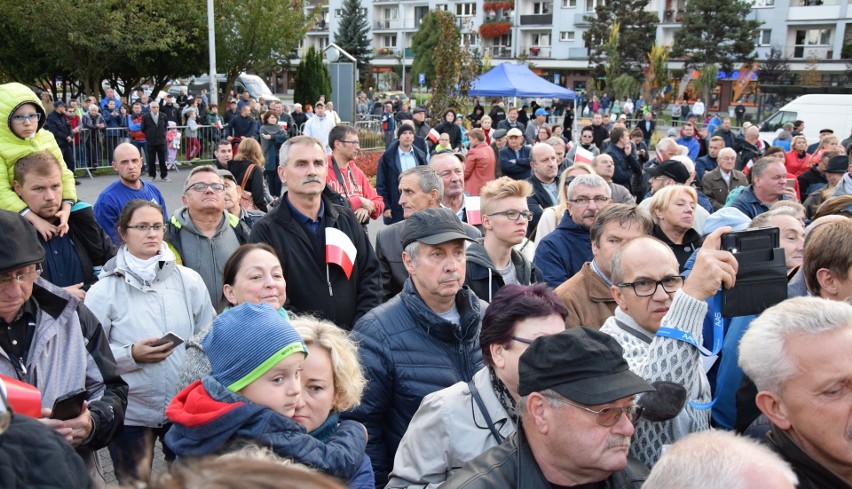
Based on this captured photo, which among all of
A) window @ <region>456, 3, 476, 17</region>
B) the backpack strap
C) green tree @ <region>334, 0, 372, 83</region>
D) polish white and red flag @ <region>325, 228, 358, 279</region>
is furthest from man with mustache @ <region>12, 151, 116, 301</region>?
window @ <region>456, 3, 476, 17</region>

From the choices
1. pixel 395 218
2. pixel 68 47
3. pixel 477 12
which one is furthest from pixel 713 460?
pixel 477 12

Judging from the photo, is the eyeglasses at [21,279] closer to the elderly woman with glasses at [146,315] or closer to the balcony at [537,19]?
the elderly woman with glasses at [146,315]

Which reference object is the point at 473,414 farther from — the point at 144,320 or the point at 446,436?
the point at 144,320

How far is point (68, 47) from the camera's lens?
23.1 m

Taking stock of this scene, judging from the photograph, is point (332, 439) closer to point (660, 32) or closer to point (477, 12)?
point (660, 32)

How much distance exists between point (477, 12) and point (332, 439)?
74.3m

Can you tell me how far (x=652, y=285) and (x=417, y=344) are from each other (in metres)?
1.03

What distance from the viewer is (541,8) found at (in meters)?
70.4

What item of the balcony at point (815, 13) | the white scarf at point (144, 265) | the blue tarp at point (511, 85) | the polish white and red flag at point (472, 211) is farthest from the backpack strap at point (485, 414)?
the balcony at point (815, 13)

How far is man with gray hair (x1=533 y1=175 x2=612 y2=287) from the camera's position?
510 centimetres

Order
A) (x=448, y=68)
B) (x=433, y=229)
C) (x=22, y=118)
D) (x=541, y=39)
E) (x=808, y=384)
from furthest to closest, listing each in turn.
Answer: (x=541, y=39)
(x=448, y=68)
(x=22, y=118)
(x=433, y=229)
(x=808, y=384)

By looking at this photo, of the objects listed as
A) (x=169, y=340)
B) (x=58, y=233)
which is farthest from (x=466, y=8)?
(x=169, y=340)

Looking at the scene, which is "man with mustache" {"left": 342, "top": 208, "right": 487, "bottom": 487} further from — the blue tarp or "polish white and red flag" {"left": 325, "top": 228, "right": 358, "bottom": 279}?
the blue tarp

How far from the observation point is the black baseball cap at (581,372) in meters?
2.13
